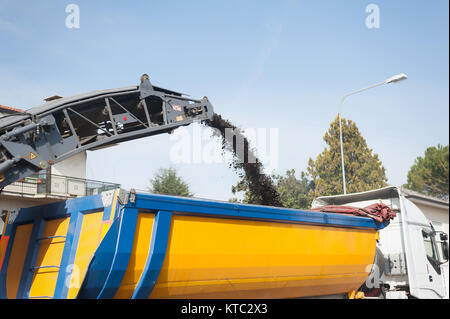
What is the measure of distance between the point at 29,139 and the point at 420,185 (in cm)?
4545

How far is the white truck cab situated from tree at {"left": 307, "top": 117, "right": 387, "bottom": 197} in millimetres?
23402

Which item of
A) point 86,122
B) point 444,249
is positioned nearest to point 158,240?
point 86,122

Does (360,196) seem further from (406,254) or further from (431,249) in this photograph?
(431,249)

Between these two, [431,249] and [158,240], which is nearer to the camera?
[158,240]

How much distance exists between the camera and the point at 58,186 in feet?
67.5

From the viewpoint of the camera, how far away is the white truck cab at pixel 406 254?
24.6ft

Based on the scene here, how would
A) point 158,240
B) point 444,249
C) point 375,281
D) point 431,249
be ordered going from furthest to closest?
point 444,249 → point 431,249 → point 375,281 → point 158,240

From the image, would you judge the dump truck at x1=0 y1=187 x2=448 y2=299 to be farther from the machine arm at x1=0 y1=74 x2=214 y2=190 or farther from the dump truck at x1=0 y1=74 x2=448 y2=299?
the machine arm at x1=0 y1=74 x2=214 y2=190

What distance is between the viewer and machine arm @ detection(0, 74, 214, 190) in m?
5.51

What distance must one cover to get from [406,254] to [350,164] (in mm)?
26305

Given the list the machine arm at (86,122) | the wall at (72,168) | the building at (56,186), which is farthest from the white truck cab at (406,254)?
the wall at (72,168)

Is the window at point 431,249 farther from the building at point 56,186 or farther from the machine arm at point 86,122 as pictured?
the building at point 56,186

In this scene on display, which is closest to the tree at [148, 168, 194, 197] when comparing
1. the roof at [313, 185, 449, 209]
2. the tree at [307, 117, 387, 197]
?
the tree at [307, 117, 387, 197]
